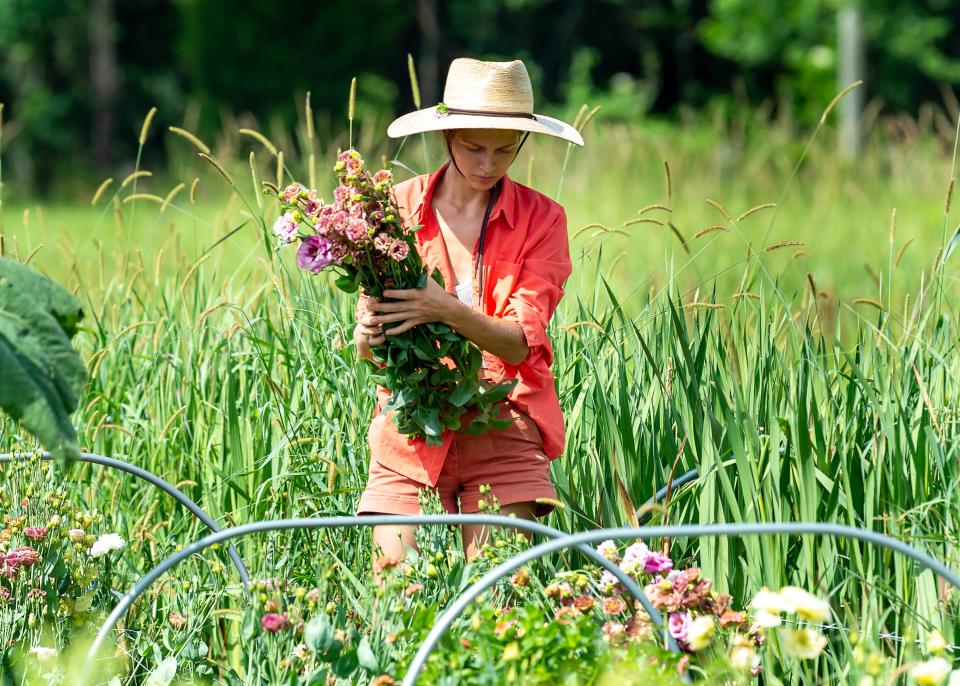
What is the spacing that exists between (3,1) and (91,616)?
20.0 metres

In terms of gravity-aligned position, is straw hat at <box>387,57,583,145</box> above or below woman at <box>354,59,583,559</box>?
above

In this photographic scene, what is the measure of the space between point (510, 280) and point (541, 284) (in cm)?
6

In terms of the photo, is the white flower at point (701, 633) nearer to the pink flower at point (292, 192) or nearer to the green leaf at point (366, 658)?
the green leaf at point (366, 658)

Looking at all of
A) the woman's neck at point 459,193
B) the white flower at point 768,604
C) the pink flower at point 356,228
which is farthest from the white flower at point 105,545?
the white flower at point 768,604

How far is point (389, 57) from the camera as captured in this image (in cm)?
1975

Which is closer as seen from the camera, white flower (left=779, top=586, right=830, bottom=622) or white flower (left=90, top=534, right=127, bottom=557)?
white flower (left=779, top=586, right=830, bottom=622)

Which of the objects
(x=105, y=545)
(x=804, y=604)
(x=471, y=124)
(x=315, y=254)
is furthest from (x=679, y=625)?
(x=105, y=545)

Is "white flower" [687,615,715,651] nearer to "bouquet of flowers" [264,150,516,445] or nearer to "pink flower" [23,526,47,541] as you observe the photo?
"bouquet of flowers" [264,150,516,445]

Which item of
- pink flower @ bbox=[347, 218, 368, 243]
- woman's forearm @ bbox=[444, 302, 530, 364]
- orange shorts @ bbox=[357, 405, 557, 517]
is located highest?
pink flower @ bbox=[347, 218, 368, 243]

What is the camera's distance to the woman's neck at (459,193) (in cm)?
244

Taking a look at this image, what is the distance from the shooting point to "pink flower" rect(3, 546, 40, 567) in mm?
2207

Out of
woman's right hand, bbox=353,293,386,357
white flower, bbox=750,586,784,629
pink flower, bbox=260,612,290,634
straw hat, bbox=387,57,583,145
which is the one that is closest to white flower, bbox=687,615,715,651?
white flower, bbox=750,586,784,629

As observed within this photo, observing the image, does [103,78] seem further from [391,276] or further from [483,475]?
[391,276]

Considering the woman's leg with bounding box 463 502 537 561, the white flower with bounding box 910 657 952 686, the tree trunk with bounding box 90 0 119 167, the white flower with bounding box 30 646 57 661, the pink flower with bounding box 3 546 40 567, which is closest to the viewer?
the white flower with bounding box 910 657 952 686
